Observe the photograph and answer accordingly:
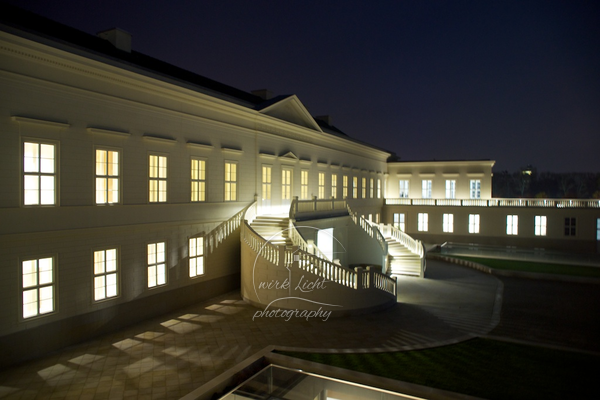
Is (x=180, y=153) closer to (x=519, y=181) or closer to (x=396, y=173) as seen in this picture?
(x=396, y=173)

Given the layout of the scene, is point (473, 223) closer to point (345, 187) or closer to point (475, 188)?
point (475, 188)

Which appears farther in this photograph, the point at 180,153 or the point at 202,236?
the point at 202,236

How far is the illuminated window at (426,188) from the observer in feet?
132

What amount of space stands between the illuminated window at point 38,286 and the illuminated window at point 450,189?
35791mm

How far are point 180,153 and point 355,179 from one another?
20.1 m

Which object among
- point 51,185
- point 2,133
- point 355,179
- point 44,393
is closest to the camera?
point 44,393

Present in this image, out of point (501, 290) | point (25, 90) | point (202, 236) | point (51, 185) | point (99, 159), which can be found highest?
point (25, 90)

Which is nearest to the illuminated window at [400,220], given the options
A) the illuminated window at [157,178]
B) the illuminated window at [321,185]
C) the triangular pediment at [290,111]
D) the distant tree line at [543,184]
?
the illuminated window at [321,185]

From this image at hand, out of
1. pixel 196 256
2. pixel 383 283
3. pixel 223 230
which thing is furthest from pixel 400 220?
pixel 196 256

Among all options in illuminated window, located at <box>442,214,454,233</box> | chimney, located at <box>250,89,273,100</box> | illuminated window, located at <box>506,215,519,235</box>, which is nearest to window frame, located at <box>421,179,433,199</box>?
illuminated window, located at <box>442,214,454,233</box>

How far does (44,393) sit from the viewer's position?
880cm

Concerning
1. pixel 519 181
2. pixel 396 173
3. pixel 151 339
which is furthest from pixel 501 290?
pixel 519 181

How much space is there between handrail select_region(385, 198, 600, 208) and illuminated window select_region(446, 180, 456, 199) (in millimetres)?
2444

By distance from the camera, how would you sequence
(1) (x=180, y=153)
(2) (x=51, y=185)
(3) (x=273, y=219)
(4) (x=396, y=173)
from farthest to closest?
(4) (x=396, y=173), (3) (x=273, y=219), (1) (x=180, y=153), (2) (x=51, y=185)
